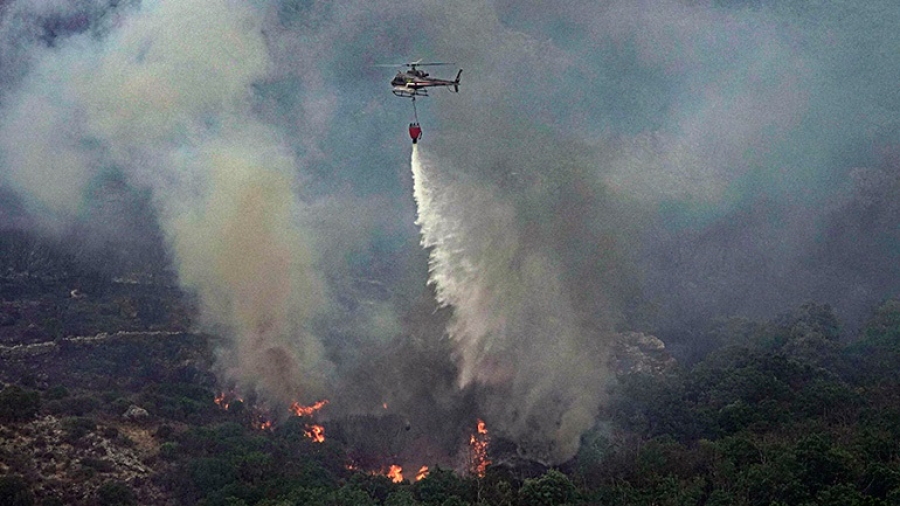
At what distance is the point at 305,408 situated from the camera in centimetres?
14825

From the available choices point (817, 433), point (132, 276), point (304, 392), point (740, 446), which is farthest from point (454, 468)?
point (132, 276)

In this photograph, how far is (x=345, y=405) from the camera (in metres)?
149

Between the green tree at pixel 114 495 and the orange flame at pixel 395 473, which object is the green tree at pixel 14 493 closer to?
the green tree at pixel 114 495

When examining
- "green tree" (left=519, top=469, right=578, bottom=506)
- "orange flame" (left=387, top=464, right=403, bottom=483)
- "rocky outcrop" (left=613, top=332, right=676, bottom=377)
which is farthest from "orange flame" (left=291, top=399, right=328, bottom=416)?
"rocky outcrop" (left=613, top=332, right=676, bottom=377)

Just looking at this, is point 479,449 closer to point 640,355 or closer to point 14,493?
point 640,355

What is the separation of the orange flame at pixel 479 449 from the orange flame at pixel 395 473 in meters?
9.38

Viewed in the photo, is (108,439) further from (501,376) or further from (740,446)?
(740,446)

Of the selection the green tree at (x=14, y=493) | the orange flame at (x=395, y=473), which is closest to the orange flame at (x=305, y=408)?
the orange flame at (x=395, y=473)

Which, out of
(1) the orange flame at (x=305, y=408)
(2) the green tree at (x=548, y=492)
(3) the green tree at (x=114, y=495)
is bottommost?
(2) the green tree at (x=548, y=492)

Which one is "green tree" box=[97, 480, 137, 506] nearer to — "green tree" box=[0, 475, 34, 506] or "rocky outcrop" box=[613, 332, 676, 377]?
"green tree" box=[0, 475, 34, 506]

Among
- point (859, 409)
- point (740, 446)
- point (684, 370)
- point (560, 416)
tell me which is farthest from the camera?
point (684, 370)

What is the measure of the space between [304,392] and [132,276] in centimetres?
4014

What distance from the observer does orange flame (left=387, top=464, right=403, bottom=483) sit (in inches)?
5295

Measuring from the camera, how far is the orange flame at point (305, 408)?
5797 inches
